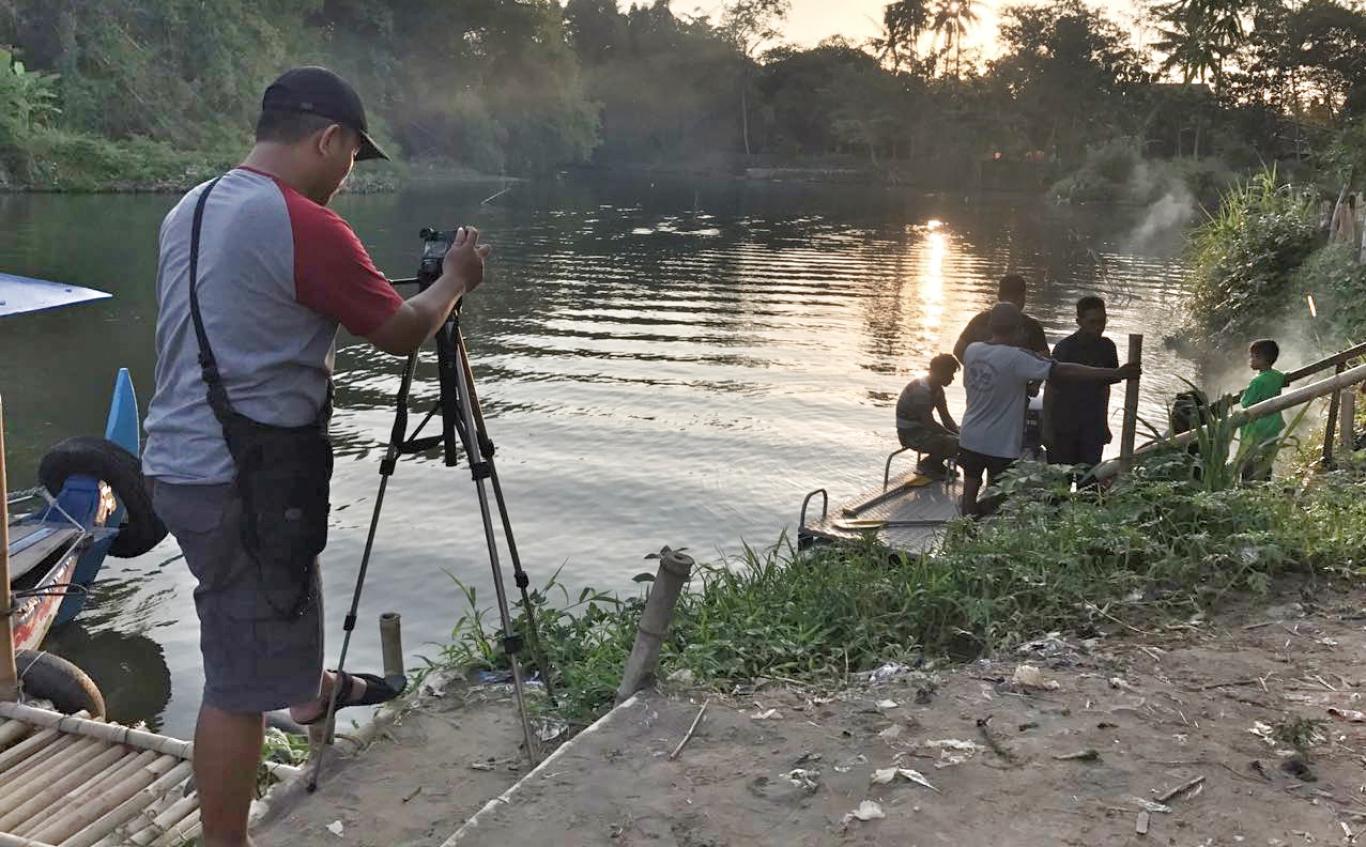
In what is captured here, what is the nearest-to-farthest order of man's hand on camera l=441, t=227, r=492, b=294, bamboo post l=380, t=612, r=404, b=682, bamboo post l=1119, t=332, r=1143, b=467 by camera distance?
man's hand on camera l=441, t=227, r=492, b=294 → bamboo post l=380, t=612, r=404, b=682 → bamboo post l=1119, t=332, r=1143, b=467

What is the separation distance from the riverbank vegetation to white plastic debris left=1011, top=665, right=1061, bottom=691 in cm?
478

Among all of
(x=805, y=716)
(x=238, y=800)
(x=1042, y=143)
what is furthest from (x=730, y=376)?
(x=1042, y=143)

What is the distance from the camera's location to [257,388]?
2.93 meters

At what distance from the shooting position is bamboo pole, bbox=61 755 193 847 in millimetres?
4137

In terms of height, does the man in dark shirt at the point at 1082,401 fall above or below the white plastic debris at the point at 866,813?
above

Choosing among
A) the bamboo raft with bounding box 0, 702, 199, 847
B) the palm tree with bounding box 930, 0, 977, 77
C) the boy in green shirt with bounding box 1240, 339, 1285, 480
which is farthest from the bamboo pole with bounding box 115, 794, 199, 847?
the palm tree with bounding box 930, 0, 977, 77

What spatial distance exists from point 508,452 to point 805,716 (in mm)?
9302

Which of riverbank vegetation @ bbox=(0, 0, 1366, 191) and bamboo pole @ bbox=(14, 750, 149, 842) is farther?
riverbank vegetation @ bbox=(0, 0, 1366, 191)

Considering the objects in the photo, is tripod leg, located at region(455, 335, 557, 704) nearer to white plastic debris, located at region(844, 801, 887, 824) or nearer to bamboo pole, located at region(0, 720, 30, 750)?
white plastic debris, located at region(844, 801, 887, 824)

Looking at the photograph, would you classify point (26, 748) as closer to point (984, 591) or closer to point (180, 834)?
point (180, 834)

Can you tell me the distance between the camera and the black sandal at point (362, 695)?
159 inches

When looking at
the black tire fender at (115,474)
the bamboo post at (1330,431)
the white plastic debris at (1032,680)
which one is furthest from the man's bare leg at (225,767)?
the bamboo post at (1330,431)

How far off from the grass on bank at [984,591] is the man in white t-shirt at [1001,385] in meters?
1.28

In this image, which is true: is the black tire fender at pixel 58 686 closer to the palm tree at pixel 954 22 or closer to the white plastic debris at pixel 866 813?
the white plastic debris at pixel 866 813
